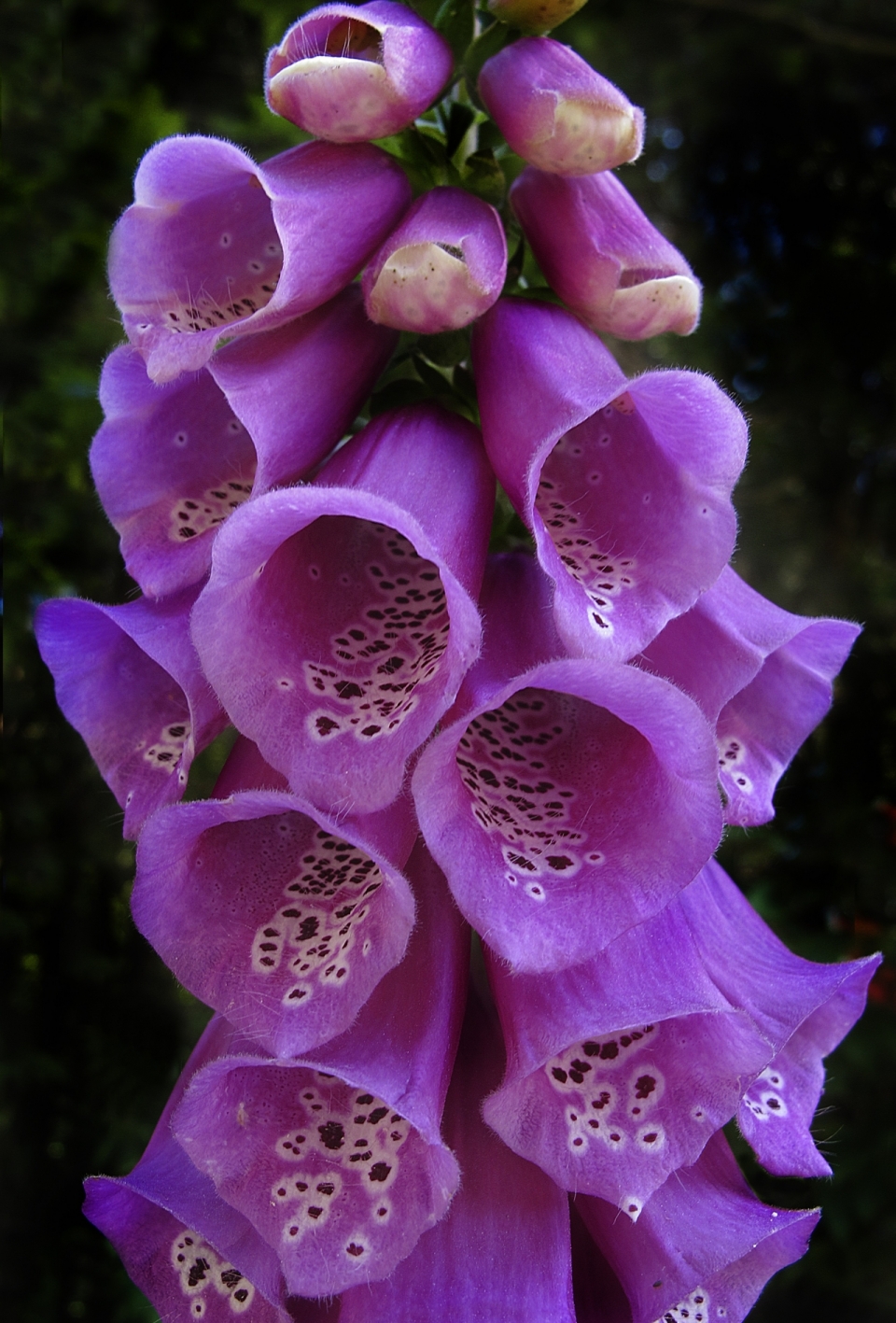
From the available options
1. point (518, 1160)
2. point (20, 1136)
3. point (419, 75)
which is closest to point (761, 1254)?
point (518, 1160)

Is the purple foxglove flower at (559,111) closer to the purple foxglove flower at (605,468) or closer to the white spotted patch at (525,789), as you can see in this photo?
the purple foxglove flower at (605,468)

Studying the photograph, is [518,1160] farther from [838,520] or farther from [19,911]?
[838,520]

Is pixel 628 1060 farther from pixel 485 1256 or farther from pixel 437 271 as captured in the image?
pixel 437 271

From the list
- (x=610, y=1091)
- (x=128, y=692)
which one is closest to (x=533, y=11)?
(x=128, y=692)

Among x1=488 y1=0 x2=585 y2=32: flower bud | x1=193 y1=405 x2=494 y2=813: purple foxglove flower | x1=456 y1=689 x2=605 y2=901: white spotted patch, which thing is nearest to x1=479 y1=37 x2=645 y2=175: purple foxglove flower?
x1=488 y1=0 x2=585 y2=32: flower bud

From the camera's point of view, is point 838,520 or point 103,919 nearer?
point 103,919

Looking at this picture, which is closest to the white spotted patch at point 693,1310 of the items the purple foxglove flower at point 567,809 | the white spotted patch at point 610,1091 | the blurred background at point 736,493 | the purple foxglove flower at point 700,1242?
the purple foxglove flower at point 700,1242

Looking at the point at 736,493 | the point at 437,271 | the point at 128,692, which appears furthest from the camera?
the point at 736,493
